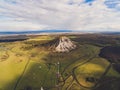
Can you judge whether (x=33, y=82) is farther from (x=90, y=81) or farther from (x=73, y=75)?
(x=90, y=81)

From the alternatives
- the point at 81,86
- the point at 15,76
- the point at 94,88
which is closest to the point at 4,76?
the point at 15,76

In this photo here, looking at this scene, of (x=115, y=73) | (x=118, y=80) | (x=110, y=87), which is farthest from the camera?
(x=115, y=73)

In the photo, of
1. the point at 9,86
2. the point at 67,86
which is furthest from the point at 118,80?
the point at 9,86

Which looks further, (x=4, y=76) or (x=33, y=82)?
(x=4, y=76)

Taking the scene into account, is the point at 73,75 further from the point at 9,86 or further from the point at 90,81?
the point at 9,86

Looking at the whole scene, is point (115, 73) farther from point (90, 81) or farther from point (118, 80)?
point (90, 81)

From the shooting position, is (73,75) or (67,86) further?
(73,75)

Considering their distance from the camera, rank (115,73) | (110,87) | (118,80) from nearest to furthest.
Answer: (110,87)
(118,80)
(115,73)

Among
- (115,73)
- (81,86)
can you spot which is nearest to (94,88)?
(81,86)
